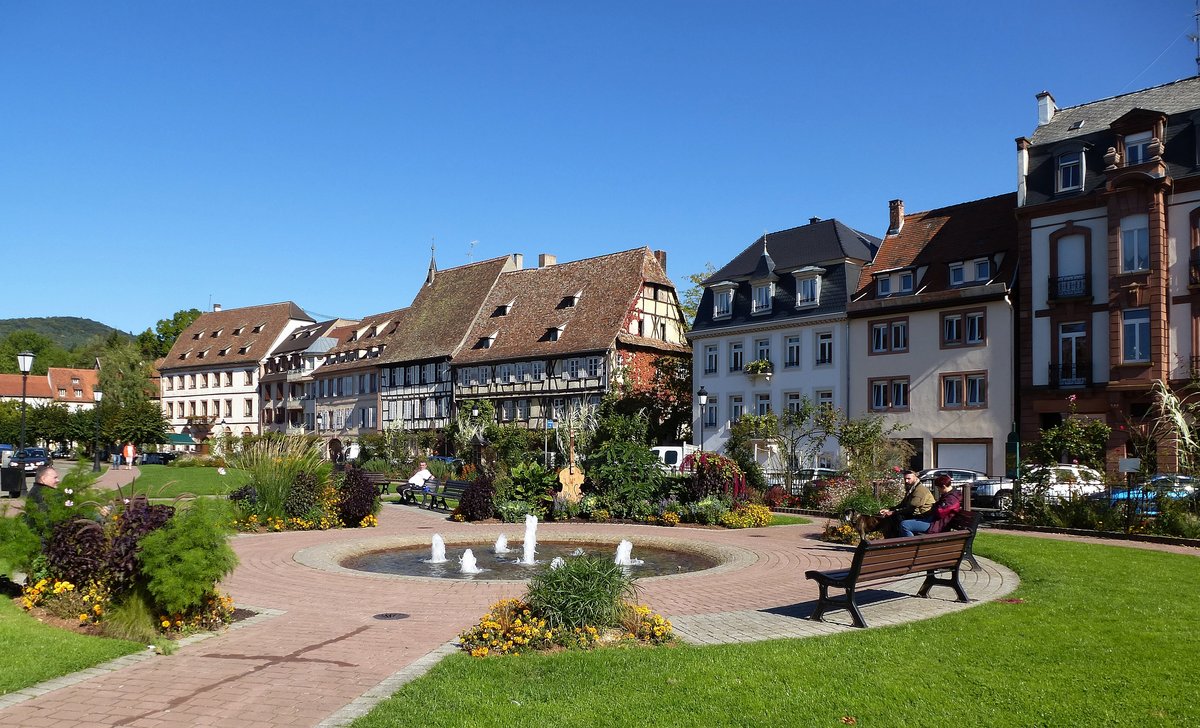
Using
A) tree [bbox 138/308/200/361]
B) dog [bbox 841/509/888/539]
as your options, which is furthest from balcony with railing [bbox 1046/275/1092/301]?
tree [bbox 138/308/200/361]

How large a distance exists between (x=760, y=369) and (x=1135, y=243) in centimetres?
1701

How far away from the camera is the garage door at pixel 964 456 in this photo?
121 ft

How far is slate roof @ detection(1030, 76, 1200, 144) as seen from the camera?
34.7 metres

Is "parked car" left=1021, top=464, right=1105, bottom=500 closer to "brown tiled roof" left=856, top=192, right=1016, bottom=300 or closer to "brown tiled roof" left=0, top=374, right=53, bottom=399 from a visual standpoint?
"brown tiled roof" left=856, top=192, right=1016, bottom=300

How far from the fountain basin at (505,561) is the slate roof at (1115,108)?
91.1 ft

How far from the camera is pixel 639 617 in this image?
349 inches

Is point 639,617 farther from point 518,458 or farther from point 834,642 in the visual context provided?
point 518,458

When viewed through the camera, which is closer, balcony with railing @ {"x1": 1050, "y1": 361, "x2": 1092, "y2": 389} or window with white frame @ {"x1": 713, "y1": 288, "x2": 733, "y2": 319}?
balcony with railing @ {"x1": 1050, "y1": 361, "x2": 1092, "y2": 389}

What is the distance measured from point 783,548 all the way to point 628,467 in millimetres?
6787

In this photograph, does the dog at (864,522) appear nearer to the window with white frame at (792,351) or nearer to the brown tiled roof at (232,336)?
the window with white frame at (792,351)

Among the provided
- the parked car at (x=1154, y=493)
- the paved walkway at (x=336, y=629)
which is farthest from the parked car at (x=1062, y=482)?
the paved walkway at (x=336, y=629)

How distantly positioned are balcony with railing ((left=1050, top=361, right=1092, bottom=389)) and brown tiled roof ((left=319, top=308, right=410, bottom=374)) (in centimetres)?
4503

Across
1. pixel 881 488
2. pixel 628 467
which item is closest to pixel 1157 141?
pixel 881 488

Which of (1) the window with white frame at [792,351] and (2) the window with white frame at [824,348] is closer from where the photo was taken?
(2) the window with white frame at [824,348]
